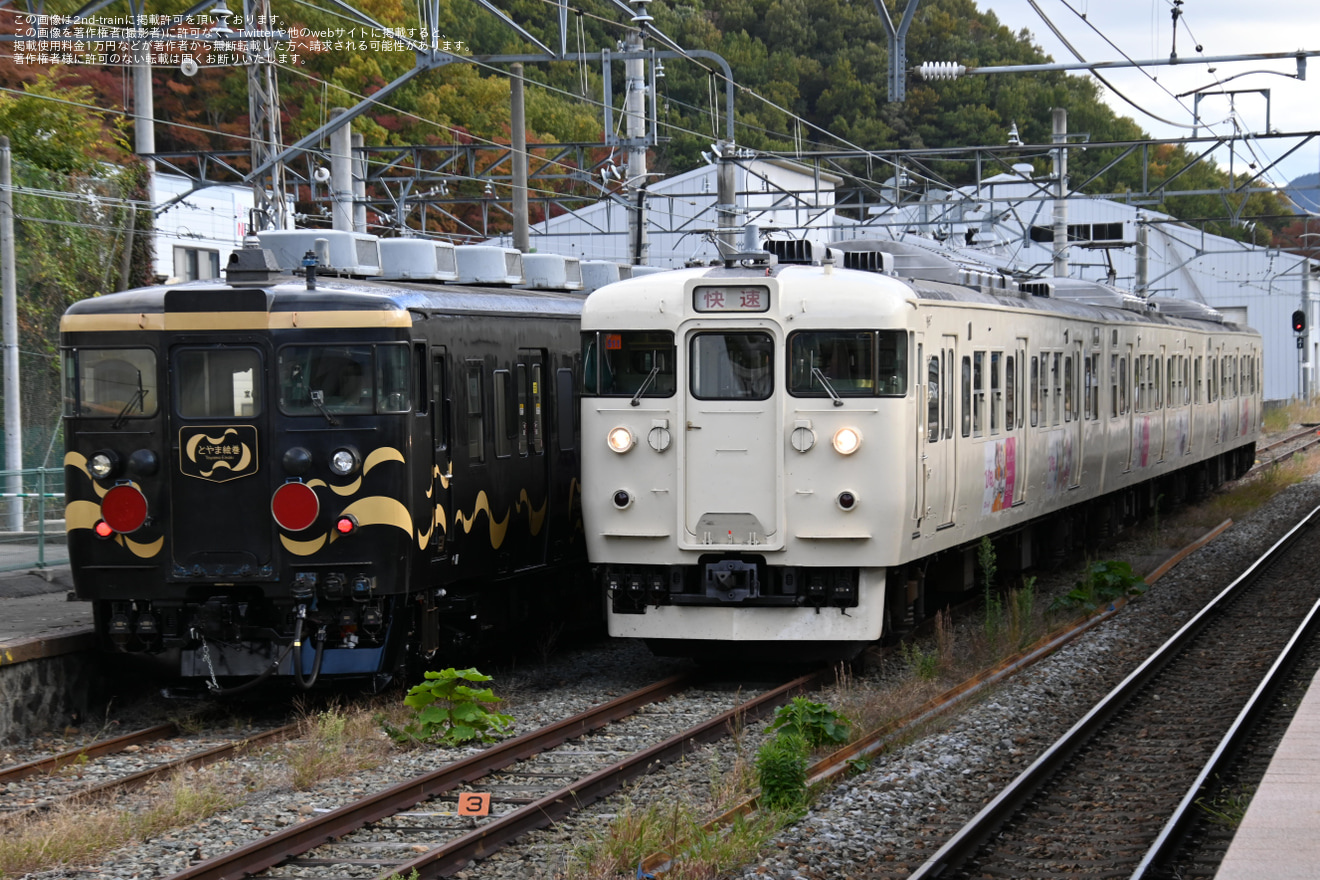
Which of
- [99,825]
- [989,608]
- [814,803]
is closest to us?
[99,825]

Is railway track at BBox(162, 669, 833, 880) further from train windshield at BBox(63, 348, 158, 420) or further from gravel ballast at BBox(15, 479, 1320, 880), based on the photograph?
train windshield at BBox(63, 348, 158, 420)

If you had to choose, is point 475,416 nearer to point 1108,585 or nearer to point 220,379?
point 220,379

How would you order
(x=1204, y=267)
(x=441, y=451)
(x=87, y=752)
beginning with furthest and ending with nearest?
(x=1204, y=267)
(x=441, y=451)
(x=87, y=752)

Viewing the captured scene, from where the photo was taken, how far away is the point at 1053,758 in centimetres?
991

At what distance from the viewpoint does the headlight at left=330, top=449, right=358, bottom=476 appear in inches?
439

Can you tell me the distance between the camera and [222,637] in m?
11.3

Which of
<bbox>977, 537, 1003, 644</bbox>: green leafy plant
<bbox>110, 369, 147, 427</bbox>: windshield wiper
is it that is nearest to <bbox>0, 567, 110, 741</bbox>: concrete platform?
<bbox>110, 369, 147, 427</bbox>: windshield wiper

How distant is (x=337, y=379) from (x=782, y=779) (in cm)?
431

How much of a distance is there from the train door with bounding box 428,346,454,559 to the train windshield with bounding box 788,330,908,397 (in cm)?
241

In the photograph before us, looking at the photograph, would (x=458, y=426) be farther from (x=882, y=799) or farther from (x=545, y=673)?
(x=882, y=799)

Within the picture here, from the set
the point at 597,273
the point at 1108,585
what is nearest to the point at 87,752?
the point at 597,273

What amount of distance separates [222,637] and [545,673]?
3126mm

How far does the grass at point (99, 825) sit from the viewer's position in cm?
786

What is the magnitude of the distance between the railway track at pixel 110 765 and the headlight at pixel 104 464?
5.52ft
